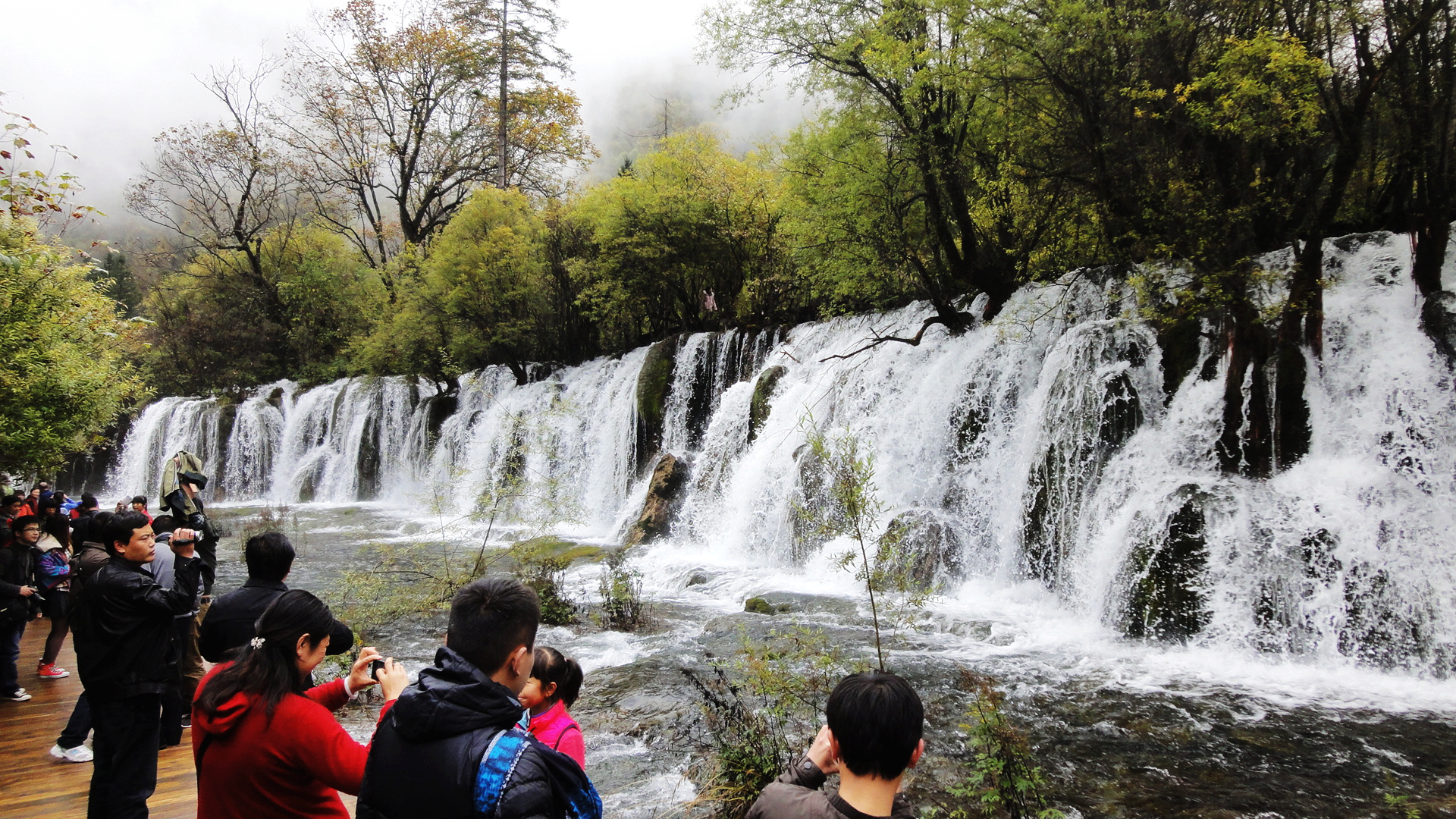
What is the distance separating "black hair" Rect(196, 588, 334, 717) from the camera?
6.84ft

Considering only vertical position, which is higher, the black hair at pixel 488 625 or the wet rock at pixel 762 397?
the wet rock at pixel 762 397

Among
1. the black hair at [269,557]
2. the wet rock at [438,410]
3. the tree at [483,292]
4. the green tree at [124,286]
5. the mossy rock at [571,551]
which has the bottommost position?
the mossy rock at [571,551]

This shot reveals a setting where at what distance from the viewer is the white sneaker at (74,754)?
4574mm

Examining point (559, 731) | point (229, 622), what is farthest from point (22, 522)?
point (559, 731)

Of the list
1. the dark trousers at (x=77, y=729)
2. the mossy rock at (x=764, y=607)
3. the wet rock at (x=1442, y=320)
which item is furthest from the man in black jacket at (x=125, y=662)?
the wet rock at (x=1442, y=320)

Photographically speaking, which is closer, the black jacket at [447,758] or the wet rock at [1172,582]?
the black jacket at [447,758]

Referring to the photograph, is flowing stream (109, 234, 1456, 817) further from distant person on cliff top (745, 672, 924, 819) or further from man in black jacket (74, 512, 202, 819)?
distant person on cliff top (745, 672, 924, 819)

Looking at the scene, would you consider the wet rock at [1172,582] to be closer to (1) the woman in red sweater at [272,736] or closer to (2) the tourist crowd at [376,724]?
(2) the tourist crowd at [376,724]

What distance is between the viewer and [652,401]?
17.6m

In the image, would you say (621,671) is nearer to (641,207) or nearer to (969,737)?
(969,737)

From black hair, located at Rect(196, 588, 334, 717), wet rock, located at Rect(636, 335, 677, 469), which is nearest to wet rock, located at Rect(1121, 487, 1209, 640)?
black hair, located at Rect(196, 588, 334, 717)

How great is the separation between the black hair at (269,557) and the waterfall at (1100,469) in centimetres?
389

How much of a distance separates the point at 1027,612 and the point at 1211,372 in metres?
3.66

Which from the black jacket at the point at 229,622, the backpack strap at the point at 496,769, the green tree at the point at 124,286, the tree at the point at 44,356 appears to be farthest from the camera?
the green tree at the point at 124,286
